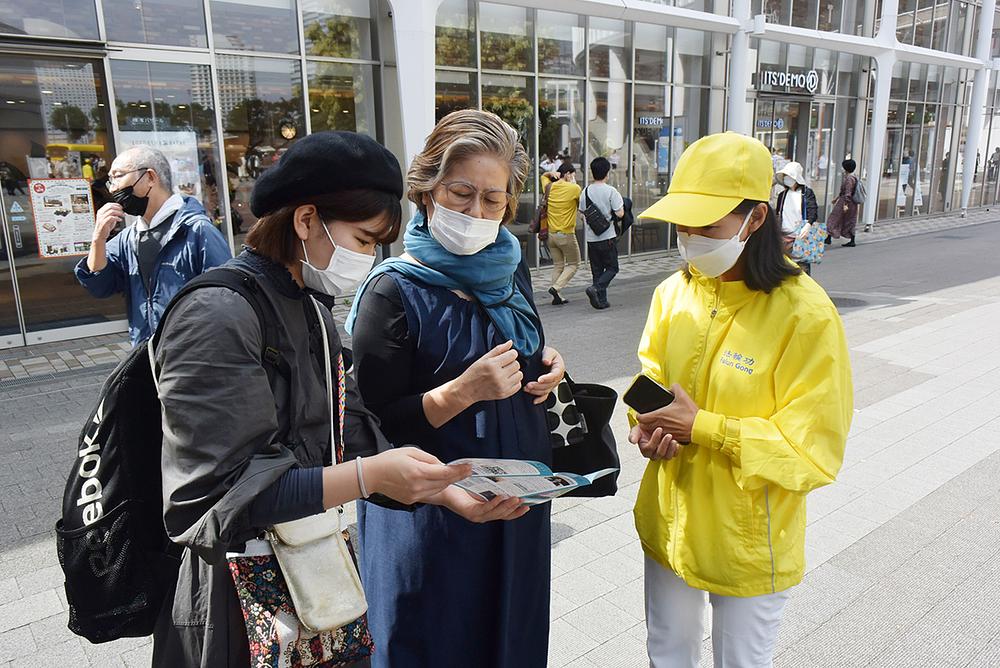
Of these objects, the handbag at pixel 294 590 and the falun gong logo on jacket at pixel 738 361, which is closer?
the handbag at pixel 294 590

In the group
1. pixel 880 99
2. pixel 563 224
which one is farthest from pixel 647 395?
pixel 880 99

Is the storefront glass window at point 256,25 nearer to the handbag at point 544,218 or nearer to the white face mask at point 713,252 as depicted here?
the handbag at point 544,218

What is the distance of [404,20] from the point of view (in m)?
9.48

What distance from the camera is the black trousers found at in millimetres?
9844

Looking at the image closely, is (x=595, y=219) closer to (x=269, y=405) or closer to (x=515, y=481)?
(x=515, y=481)

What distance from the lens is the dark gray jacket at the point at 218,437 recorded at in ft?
4.21

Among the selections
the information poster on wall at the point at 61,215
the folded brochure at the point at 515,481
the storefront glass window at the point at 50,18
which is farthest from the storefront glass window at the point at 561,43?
the folded brochure at the point at 515,481

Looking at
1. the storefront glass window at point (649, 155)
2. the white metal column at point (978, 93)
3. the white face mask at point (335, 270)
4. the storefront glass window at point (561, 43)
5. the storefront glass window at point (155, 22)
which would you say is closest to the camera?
the white face mask at point (335, 270)

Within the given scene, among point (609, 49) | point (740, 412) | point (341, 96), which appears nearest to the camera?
point (740, 412)

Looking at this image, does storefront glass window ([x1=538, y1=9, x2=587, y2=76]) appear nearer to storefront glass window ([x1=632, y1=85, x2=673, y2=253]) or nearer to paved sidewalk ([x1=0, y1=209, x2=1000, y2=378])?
storefront glass window ([x1=632, y1=85, x2=673, y2=253])

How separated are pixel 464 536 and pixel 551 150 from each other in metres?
12.4

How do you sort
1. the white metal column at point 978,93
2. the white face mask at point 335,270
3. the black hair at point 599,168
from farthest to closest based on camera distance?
1. the white metal column at point 978,93
2. the black hair at point 599,168
3. the white face mask at point 335,270

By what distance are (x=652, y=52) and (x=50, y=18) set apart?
1094 cm

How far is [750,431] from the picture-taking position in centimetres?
184
